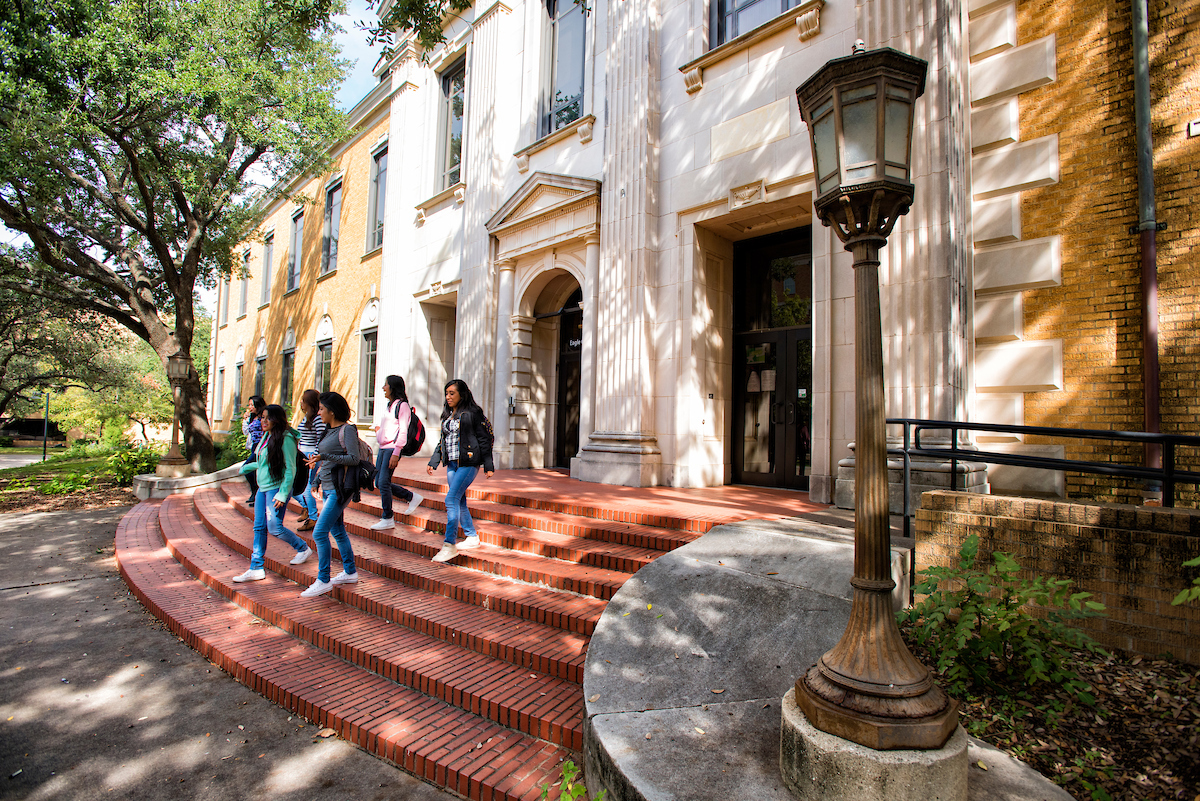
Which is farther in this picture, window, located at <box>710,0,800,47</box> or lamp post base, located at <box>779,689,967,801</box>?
window, located at <box>710,0,800,47</box>

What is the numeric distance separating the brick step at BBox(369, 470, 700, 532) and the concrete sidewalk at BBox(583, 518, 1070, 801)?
687 mm

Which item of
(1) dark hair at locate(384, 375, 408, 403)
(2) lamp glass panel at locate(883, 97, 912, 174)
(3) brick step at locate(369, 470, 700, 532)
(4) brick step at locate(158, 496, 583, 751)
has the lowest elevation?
(4) brick step at locate(158, 496, 583, 751)

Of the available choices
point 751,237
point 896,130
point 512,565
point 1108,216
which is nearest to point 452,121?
point 751,237

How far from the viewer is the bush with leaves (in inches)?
114

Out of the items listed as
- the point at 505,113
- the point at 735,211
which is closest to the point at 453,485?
the point at 735,211

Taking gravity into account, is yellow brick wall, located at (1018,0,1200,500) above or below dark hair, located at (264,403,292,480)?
above

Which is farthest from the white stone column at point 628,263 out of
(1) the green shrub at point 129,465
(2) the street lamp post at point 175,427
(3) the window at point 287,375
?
(3) the window at point 287,375

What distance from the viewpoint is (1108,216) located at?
226 inches

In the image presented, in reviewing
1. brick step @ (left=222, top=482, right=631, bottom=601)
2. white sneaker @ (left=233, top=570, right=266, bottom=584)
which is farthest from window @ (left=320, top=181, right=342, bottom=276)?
white sneaker @ (left=233, top=570, right=266, bottom=584)

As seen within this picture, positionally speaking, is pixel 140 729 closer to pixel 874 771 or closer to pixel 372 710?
pixel 372 710

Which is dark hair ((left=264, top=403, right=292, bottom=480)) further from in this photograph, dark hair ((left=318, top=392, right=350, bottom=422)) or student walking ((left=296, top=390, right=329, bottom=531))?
dark hair ((left=318, top=392, right=350, bottom=422))

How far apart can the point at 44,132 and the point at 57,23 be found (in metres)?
2.27

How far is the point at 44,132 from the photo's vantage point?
10.3 meters

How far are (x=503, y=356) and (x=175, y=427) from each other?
25.1 feet
